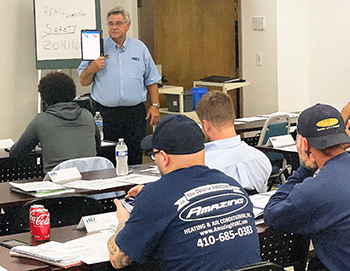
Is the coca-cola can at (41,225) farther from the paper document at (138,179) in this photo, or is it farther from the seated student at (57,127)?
the seated student at (57,127)

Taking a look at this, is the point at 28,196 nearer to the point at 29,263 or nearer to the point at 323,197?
the point at 29,263

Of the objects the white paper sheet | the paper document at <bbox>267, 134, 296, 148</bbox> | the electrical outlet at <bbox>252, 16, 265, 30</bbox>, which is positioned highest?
the electrical outlet at <bbox>252, 16, 265, 30</bbox>

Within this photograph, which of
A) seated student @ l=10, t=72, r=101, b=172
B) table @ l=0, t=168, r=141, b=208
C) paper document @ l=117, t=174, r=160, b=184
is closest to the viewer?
table @ l=0, t=168, r=141, b=208

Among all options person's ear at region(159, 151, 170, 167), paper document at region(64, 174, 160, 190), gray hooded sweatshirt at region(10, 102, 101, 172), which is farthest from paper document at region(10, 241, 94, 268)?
gray hooded sweatshirt at region(10, 102, 101, 172)

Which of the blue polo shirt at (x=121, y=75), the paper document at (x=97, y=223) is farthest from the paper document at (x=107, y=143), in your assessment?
the paper document at (x=97, y=223)

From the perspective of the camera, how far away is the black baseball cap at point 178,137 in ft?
6.47

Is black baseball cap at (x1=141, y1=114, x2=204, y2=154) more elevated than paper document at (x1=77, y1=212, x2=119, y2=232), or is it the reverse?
black baseball cap at (x1=141, y1=114, x2=204, y2=154)

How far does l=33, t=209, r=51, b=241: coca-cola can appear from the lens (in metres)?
2.26

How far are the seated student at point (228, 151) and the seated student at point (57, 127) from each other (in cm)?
106

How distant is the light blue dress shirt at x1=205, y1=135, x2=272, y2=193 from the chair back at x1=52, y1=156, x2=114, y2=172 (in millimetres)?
971

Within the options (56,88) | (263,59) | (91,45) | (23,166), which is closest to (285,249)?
(56,88)

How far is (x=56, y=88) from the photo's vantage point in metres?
3.83

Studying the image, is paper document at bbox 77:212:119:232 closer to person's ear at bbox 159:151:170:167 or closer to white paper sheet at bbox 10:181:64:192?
person's ear at bbox 159:151:170:167

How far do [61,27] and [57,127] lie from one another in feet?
9.05
